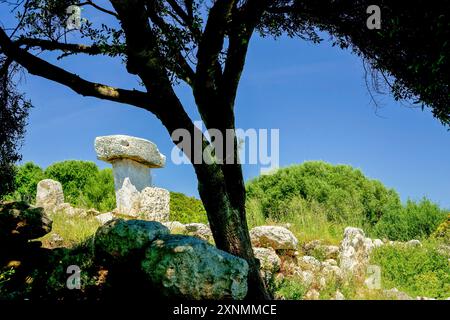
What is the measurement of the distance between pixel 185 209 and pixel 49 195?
6746mm

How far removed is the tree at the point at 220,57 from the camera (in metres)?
6.90

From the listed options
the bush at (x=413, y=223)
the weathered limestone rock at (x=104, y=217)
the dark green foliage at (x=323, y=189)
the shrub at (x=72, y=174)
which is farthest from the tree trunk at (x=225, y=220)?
the shrub at (x=72, y=174)

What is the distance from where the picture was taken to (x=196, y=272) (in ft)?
20.3

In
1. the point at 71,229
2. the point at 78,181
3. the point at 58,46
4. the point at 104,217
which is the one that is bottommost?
the point at 71,229

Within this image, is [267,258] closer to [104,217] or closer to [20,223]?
[20,223]

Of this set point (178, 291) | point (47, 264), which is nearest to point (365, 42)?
point (178, 291)

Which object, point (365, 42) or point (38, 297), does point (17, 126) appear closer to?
point (38, 297)

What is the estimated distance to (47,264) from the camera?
8336 millimetres

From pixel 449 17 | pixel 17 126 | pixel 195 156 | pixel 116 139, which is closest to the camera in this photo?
pixel 449 17

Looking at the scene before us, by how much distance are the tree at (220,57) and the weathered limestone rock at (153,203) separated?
743 cm

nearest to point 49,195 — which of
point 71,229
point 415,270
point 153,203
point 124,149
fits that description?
point 124,149

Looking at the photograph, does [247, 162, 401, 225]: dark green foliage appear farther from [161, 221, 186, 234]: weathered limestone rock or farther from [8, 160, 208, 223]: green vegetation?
[161, 221, 186, 234]: weathered limestone rock

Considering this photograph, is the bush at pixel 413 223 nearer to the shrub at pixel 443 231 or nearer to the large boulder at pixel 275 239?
the shrub at pixel 443 231

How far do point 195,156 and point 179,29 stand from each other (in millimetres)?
2606
